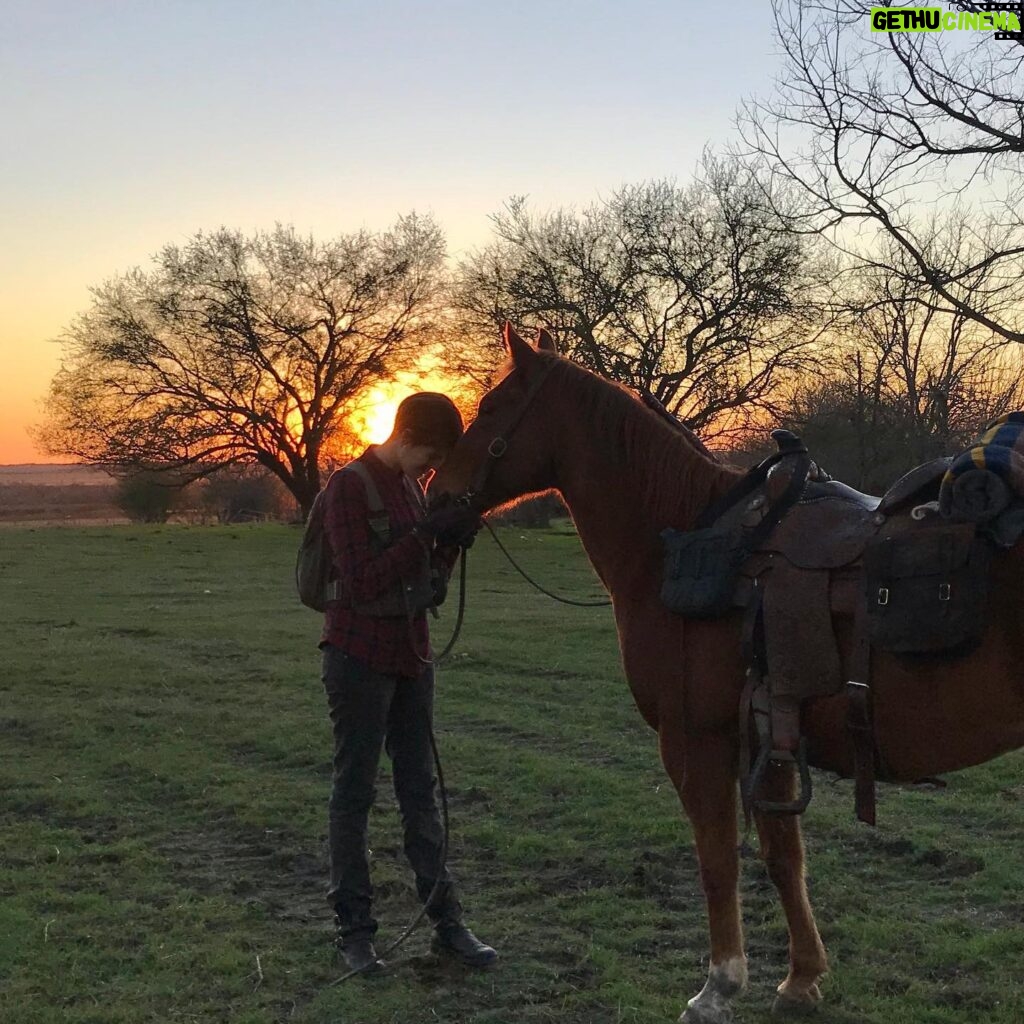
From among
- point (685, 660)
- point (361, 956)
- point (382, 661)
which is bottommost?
point (361, 956)

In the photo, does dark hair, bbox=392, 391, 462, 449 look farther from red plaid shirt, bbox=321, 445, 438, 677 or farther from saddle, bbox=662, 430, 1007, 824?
saddle, bbox=662, 430, 1007, 824

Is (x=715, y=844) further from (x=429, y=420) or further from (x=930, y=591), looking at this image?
(x=429, y=420)

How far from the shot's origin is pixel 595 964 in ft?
13.5

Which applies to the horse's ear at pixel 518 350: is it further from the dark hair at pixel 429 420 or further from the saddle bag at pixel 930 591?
the saddle bag at pixel 930 591

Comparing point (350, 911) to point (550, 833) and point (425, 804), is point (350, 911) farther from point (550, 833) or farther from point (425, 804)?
point (550, 833)

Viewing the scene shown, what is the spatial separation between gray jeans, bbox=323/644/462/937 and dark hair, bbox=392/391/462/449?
37.2 inches

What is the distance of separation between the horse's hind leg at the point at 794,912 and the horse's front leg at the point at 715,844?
187mm

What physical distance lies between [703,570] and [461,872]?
8.78 ft

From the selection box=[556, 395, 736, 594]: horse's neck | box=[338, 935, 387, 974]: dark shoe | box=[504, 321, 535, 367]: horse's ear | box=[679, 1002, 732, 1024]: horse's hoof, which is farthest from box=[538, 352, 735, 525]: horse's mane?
box=[338, 935, 387, 974]: dark shoe

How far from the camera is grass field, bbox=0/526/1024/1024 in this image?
153 inches

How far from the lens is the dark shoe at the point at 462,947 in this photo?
4148 millimetres

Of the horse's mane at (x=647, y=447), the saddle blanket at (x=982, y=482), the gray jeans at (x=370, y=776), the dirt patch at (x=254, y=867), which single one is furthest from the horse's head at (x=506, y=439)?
the dirt patch at (x=254, y=867)

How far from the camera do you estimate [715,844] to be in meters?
3.59

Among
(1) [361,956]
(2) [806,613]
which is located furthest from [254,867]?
(2) [806,613]
